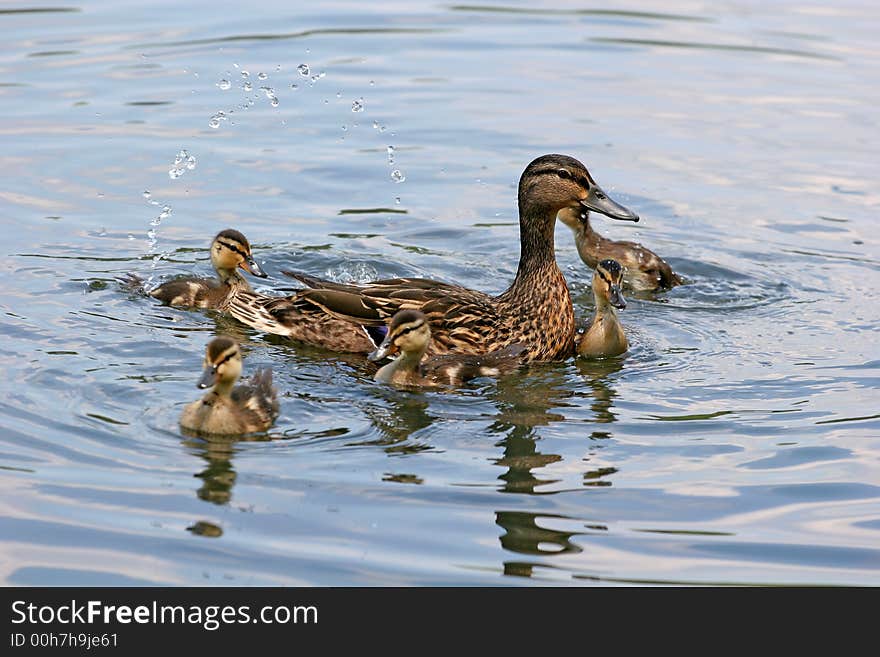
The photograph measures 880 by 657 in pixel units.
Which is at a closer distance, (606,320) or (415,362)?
(415,362)

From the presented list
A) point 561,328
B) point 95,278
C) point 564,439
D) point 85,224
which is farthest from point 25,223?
point 564,439

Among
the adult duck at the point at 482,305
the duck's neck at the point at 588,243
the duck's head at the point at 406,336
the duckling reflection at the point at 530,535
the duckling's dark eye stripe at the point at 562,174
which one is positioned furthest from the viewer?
the duck's neck at the point at 588,243

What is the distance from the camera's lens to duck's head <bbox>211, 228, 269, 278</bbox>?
8.93 m

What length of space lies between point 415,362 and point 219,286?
1.90 m

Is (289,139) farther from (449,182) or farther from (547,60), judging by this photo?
(547,60)

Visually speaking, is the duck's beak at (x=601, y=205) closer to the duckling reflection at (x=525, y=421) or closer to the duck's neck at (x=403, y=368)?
the duckling reflection at (x=525, y=421)

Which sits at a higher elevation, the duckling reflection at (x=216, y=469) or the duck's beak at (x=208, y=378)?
the duck's beak at (x=208, y=378)

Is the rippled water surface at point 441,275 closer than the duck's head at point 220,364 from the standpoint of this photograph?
Yes

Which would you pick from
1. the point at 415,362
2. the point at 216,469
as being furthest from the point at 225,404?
the point at 415,362

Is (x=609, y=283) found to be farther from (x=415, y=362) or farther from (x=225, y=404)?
(x=225, y=404)

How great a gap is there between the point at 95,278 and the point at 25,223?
1203 millimetres

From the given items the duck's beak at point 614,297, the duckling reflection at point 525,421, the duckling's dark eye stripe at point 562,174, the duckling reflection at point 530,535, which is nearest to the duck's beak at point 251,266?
the duckling's dark eye stripe at point 562,174

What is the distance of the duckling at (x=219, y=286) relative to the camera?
8898mm

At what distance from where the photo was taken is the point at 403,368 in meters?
7.61
